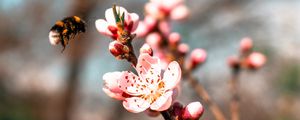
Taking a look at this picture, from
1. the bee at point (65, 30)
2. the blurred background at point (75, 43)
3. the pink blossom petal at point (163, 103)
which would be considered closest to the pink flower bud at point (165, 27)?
the bee at point (65, 30)

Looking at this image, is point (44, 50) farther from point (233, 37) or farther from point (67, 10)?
point (233, 37)

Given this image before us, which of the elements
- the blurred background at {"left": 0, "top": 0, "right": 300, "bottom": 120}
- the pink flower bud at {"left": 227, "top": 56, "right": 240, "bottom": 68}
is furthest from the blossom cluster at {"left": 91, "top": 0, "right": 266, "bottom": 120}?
the blurred background at {"left": 0, "top": 0, "right": 300, "bottom": 120}

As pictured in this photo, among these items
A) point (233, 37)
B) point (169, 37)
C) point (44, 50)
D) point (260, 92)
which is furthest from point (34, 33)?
point (169, 37)

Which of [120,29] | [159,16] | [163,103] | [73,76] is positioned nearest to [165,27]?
[159,16]

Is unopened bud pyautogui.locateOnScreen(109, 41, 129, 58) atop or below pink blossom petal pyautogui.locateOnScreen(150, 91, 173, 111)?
atop

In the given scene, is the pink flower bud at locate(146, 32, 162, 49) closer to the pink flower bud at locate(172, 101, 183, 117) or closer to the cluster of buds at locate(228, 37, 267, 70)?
the cluster of buds at locate(228, 37, 267, 70)
